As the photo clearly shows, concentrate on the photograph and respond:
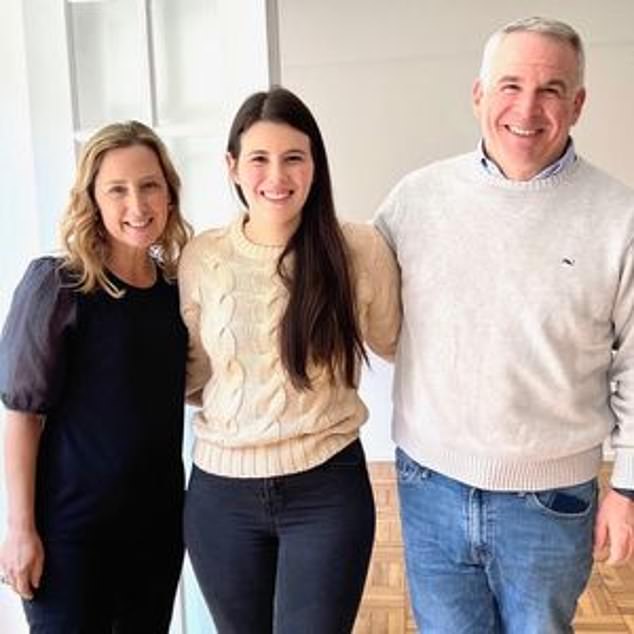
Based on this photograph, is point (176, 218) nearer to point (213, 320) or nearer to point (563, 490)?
point (213, 320)

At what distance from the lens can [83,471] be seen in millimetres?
1360

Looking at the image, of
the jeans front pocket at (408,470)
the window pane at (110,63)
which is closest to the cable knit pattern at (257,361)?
the jeans front pocket at (408,470)

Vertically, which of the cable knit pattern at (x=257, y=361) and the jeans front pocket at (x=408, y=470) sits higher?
the cable knit pattern at (x=257, y=361)

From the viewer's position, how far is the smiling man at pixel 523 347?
131 cm

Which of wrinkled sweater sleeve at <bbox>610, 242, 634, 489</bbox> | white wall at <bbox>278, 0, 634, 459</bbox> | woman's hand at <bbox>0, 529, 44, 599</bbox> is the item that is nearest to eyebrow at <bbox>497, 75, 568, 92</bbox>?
wrinkled sweater sleeve at <bbox>610, 242, 634, 489</bbox>

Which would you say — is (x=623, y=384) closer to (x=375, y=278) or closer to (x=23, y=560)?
(x=375, y=278)

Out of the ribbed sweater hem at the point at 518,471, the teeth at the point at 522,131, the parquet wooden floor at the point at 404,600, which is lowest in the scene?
the parquet wooden floor at the point at 404,600

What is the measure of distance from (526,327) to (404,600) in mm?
1830

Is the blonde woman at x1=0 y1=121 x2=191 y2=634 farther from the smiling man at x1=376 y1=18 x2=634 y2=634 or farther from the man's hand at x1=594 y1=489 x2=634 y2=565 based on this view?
the man's hand at x1=594 y1=489 x2=634 y2=565

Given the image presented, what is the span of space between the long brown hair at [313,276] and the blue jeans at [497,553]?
10.2 inches

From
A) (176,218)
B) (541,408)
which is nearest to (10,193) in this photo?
(176,218)

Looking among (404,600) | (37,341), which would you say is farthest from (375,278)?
(404,600)

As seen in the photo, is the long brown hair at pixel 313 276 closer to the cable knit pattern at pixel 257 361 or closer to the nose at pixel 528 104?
the cable knit pattern at pixel 257 361

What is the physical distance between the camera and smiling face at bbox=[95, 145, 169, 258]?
1.36 meters
